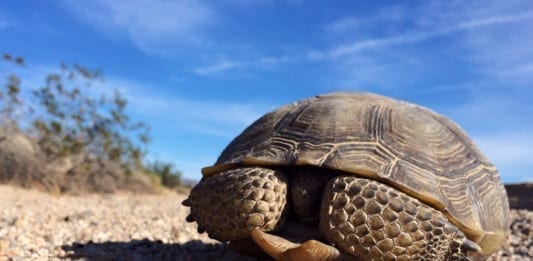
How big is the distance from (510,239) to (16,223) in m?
5.00

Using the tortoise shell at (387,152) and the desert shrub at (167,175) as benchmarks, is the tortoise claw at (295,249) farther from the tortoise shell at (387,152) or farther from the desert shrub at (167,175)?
the desert shrub at (167,175)

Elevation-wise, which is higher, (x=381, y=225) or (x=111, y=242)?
(x=381, y=225)

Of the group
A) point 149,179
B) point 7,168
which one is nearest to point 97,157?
point 149,179

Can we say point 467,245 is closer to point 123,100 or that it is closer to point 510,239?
point 510,239

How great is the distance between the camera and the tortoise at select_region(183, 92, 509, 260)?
240 cm

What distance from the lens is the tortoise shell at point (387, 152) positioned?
265 centimetres

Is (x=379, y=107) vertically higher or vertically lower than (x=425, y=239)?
higher

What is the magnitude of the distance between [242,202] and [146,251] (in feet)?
4.79

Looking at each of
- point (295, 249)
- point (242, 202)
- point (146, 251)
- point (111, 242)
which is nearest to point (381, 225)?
point (295, 249)

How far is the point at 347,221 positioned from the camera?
2.39 metres

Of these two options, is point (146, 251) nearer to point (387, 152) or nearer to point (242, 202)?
point (242, 202)

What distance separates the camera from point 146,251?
3.66 metres

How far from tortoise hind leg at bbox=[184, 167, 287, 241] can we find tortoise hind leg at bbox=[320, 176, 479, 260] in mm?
276

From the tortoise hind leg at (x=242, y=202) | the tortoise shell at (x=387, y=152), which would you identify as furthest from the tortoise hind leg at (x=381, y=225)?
the tortoise hind leg at (x=242, y=202)
